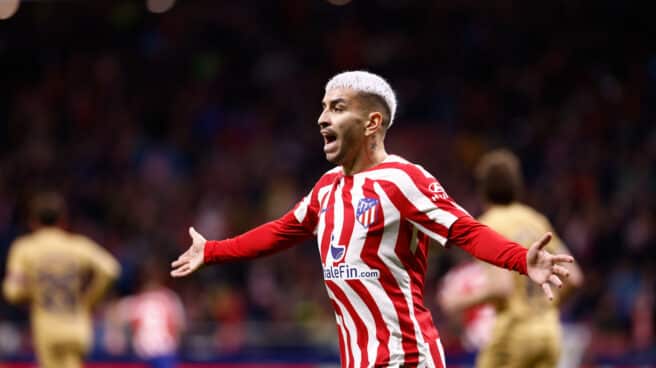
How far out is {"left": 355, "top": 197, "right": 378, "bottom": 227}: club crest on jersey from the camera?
199 inches

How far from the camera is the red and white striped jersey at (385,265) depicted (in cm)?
502

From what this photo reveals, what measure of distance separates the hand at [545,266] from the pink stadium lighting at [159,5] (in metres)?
14.9

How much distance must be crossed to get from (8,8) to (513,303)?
13.0 meters

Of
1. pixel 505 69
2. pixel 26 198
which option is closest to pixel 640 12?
pixel 505 69

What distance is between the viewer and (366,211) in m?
5.07

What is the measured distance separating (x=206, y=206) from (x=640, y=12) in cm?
668

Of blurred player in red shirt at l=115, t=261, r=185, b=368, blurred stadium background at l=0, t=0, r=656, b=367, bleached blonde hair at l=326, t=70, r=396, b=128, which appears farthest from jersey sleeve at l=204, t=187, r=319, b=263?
blurred player in red shirt at l=115, t=261, r=185, b=368

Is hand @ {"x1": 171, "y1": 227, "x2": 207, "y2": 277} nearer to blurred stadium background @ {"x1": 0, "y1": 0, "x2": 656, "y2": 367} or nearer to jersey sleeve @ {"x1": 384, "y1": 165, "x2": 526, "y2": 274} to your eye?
jersey sleeve @ {"x1": 384, "y1": 165, "x2": 526, "y2": 274}

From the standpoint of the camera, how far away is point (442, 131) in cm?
1692

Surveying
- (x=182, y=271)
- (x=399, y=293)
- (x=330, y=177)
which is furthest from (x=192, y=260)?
(x=399, y=293)

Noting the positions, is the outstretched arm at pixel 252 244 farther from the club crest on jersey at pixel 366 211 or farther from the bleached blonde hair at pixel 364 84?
the bleached blonde hair at pixel 364 84

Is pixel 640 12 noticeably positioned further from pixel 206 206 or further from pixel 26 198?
pixel 26 198

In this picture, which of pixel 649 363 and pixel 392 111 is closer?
pixel 392 111

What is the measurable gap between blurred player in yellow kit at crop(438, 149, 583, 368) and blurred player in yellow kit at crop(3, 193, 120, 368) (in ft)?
13.2
